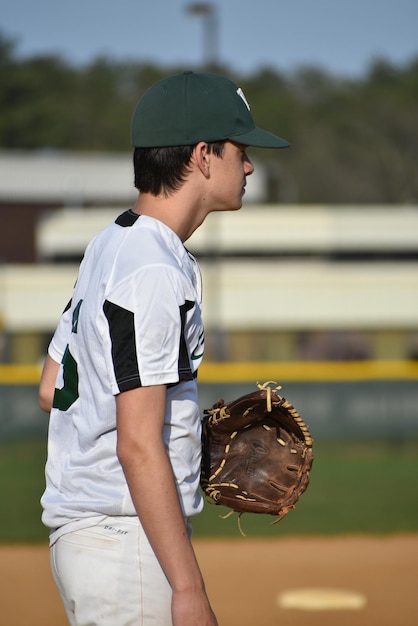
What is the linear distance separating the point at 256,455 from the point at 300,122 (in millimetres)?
55716

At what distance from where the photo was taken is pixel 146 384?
66.1 inches

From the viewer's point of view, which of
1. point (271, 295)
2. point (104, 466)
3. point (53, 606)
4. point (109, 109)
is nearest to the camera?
point (104, 466)

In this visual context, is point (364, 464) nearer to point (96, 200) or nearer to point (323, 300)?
point (323, 300)

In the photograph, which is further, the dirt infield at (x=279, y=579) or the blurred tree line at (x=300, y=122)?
the blurred tree line at (x=300, y=122)

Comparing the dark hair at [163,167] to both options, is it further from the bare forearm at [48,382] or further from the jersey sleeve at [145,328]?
the bare forearm at [48,382]

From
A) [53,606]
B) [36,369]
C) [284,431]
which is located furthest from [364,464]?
[284,431]

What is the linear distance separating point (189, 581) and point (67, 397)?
0.45 m

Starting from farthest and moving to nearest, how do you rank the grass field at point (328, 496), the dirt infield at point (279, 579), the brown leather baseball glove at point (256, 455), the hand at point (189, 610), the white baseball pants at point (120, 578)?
1. the grass field at point (328, 496)
2. the dirt infield at point (279, 579)
3. the brown leather baseball glove at point (256, 455)
4. the white baseball pants at point (120, 578)
5. the hand at point (189, 610)

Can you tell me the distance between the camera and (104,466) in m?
1.79

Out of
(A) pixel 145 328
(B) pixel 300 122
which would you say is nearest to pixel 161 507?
(A) pixel 145 328

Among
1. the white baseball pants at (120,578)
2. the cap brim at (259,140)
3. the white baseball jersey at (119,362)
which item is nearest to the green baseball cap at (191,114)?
the cap brim at (259,140)

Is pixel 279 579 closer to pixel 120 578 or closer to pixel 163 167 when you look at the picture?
pixel 120 578

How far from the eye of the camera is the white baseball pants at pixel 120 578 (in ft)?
5.81

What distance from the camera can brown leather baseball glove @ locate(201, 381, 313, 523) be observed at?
212cm
